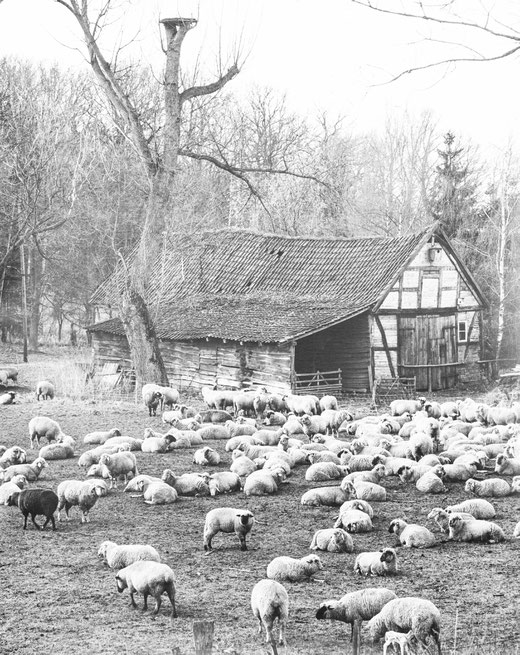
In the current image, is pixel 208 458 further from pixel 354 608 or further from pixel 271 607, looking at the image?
pixel 271 607

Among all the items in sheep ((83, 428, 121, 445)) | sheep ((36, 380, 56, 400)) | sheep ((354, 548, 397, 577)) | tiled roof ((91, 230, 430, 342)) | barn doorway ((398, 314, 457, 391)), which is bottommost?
sheep ((354, 548, 397, 577))

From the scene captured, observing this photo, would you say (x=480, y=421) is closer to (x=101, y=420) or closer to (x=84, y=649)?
(x=101, y=420)

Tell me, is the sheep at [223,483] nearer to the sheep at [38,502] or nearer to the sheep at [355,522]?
the sheep at [355,522]

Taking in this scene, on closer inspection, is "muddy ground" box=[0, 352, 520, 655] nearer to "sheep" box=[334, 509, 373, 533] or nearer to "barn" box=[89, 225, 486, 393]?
"sheep" box=[334, 509, 373, 533]

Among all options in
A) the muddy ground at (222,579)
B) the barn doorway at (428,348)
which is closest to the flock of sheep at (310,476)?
the muddy ground at (222,579)

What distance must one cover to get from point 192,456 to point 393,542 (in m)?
6.70

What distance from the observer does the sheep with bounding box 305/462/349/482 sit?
15367 millimetres

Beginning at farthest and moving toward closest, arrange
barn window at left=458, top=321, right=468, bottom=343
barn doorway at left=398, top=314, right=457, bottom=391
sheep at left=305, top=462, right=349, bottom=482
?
barn window at left=458, top=321, right=468, bottom=343
barn doorway at left=398, top=314, right=457, bottom=391
sheep at left=305, top=462, right=349, bottom=482

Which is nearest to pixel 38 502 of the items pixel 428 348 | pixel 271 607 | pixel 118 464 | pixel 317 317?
pixel 118 464

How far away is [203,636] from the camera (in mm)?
6551

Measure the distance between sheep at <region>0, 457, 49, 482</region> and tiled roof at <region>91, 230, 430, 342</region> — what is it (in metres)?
13.1

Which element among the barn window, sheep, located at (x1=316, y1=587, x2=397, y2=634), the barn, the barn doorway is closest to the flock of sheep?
sheep, located at (x1=316, y1=587, x2=397, y2=634)

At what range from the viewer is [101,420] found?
22562 millimetres

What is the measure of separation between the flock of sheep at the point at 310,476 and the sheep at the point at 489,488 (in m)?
0.02
